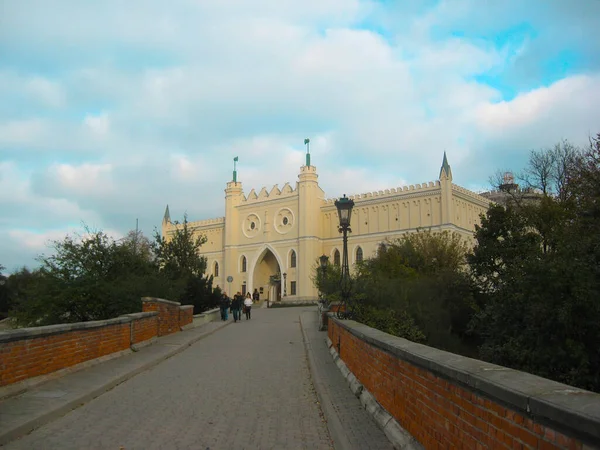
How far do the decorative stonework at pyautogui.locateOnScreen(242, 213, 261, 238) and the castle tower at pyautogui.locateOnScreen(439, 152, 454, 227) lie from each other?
23201 mm

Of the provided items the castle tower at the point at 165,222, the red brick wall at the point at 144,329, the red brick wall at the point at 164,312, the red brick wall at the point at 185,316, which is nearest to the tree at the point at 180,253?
the red brick wall at the point at 185,316

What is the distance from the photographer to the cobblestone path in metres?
6.43

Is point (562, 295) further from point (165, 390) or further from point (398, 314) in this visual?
point (165, 390)

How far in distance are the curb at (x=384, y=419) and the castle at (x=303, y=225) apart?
3858 centimetres

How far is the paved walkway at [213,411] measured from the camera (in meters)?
6.42

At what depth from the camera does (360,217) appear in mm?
56906

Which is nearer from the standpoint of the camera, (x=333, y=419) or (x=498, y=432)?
(x=498, y=432)

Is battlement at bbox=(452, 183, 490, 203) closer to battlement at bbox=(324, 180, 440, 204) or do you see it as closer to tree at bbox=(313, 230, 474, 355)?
battlement at bbox=(324, 180, 440, 204)

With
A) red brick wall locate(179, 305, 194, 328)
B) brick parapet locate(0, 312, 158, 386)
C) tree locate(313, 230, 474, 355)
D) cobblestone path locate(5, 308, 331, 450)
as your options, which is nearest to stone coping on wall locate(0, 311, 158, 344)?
brick parapet locate(0, 312, 158, 386)

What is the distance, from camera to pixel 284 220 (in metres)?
63.2

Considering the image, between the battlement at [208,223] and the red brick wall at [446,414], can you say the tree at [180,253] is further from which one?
the battlement at [208,223]

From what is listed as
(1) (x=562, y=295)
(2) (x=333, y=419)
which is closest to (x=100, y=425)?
(2) (x=333, y=419)

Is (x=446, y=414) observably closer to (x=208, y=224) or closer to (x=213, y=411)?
(x=213, y=411)

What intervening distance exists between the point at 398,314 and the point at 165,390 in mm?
7666
